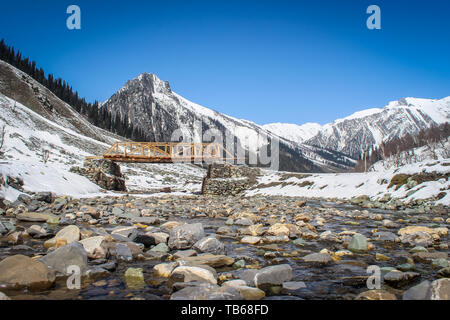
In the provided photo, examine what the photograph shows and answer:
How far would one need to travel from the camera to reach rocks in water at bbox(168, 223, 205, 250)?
602 cm

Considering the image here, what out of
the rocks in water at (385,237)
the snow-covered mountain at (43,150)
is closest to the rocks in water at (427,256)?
the rocks in water at (385,237)

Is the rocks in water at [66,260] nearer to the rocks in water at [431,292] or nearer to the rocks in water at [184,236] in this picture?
the rocks in water at [184,236]

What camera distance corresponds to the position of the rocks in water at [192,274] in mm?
3912

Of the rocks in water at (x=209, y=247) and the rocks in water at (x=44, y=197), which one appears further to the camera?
the rocks in water at (x=44, y=197)

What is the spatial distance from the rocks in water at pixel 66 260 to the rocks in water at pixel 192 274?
1.49 meters

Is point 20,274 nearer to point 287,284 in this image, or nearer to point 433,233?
point 287,284

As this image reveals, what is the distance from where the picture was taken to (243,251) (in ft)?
19.4

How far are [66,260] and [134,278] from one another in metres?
1.21

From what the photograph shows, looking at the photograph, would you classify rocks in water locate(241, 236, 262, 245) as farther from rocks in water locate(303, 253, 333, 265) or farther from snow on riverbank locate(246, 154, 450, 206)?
snow on riverbank locate(246, 154, 450, 206)

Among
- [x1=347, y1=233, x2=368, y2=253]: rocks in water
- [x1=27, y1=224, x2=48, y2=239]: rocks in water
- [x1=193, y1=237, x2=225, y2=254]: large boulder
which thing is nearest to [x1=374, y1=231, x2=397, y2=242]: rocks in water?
[x1=347, y1=233, x2=368, y2=253]: rocks in water

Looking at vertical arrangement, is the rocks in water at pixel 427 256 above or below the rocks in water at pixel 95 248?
below

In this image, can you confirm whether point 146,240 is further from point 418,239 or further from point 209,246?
point 418,239
